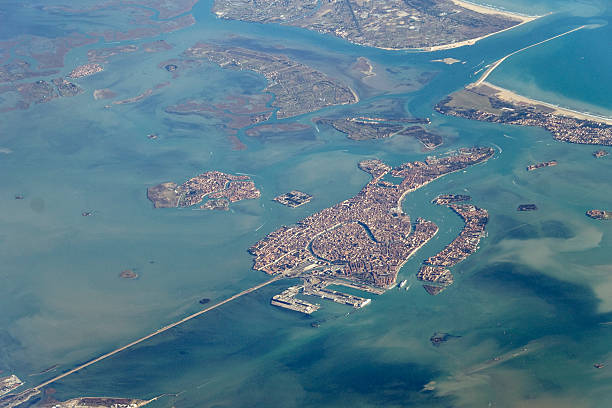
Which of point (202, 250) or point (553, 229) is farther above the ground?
point (553, 229)

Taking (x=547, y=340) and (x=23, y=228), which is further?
(x=23, y=228)

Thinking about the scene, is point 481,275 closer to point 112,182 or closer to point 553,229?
point 553,229

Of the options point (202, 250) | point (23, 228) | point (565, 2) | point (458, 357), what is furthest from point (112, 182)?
point (565, 2)

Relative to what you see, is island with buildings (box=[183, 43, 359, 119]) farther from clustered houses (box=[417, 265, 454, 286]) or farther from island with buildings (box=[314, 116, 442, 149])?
clustered houses (box=[417, 265, 454, 286])


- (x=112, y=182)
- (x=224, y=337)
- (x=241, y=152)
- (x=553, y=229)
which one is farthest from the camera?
(x=241, y=152)

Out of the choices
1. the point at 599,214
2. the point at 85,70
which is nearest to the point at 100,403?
the point at 599,214

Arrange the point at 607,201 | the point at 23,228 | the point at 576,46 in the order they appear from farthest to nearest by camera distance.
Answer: the point at 576,46 < the point at 23,228 < the point at 607,201

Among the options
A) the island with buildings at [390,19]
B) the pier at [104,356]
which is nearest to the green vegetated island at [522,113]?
the island with buildings at [390,19]
